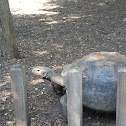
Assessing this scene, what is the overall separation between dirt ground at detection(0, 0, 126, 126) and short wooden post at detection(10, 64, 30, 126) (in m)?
0.42

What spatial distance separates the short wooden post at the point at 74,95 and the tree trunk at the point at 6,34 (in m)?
2.73

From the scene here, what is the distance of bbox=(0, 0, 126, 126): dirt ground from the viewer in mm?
3070

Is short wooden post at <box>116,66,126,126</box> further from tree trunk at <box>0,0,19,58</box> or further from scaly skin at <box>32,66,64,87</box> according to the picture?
tree trunk at <box>0,0,19,58</box>

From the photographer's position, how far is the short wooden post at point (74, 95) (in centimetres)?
218

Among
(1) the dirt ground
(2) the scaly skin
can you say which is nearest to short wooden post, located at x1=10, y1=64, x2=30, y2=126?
(1) the dirt ground

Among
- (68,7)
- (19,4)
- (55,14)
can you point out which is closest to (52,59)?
(55,14)

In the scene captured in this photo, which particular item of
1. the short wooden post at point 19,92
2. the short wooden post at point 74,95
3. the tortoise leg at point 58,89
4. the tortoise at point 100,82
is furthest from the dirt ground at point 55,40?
the short wooden post at point 74,95

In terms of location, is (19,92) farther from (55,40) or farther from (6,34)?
(55,40)

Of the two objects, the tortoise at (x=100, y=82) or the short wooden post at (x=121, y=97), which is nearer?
the short wooden post at (x=121, y=97)

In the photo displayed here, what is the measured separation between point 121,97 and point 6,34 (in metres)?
3.05

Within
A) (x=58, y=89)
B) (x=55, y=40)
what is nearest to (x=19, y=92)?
(x=58, y=89)

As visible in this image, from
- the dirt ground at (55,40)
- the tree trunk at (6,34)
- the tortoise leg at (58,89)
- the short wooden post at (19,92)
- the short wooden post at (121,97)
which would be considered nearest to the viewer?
the short wooden post at (121,97)

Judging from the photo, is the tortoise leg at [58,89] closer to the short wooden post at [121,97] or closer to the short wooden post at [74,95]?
the short wooden post at [74,95]

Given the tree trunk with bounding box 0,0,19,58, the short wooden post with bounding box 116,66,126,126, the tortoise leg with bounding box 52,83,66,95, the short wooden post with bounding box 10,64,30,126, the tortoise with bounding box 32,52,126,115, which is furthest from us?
the tree trunk with bounding box 0,0,19,58
